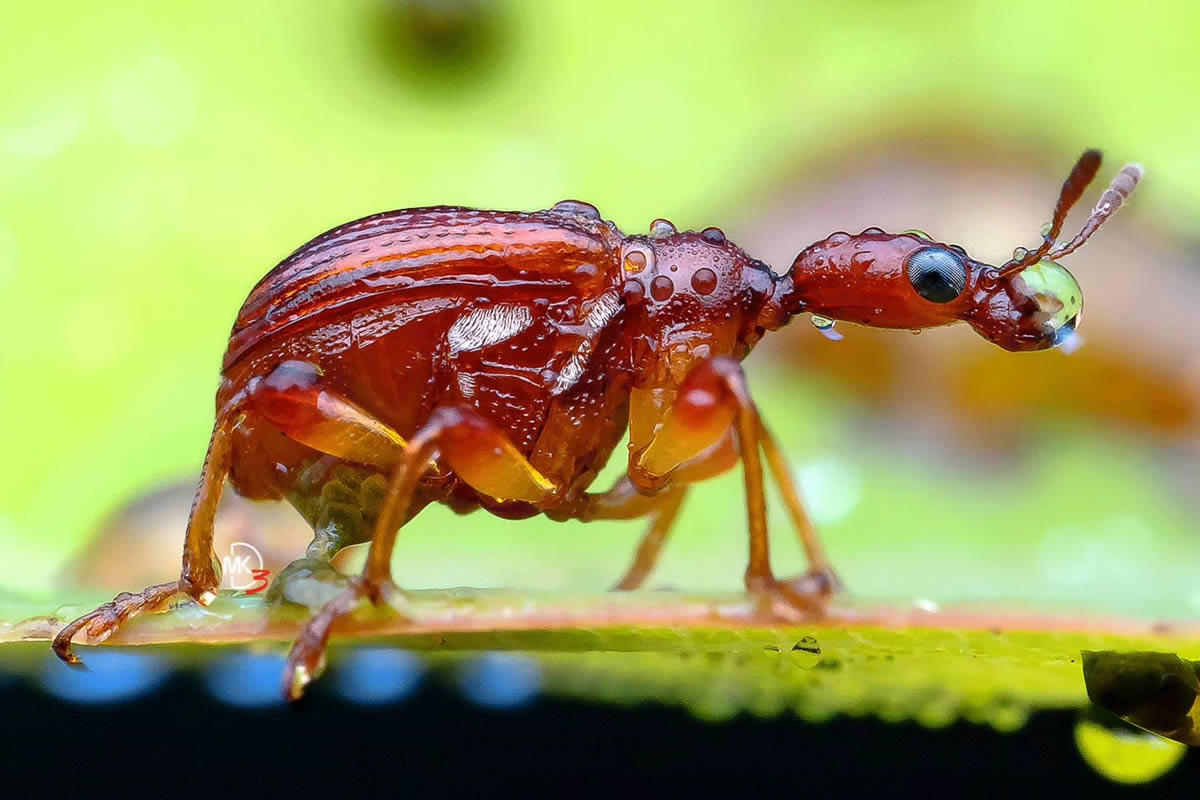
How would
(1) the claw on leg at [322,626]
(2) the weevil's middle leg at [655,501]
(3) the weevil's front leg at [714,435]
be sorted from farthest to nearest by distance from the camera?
(2) the weevil's middle leg at [655,501] < (3) the weevil's front leg at [714,435] < (1) the claw on leg at [322,626]

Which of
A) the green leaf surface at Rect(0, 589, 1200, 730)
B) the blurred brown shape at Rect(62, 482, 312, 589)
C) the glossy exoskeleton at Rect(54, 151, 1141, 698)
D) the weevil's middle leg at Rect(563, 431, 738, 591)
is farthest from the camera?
the weevil's middle leg at Rect(563, 431, 738, 591)

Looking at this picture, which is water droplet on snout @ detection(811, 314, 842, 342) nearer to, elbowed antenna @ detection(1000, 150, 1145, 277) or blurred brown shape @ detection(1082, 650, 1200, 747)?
→ elbowed antenna @ detection(1000, 150, 1145, 277)

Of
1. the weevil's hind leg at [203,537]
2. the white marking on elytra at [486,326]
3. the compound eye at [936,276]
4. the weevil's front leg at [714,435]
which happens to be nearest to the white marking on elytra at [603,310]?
the white marking on elytra at [486,326]

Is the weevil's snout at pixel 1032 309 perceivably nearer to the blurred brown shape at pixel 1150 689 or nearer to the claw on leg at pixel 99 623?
the blurred brown shape at pixel 1150 689

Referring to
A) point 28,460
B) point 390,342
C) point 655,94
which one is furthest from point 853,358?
point 28,460

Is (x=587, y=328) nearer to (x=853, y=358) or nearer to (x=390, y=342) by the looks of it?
(x=390, y=342)

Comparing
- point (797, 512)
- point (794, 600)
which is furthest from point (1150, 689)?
point (797, 512)

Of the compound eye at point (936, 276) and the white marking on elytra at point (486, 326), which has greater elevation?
the compound eye at point (936, 276)

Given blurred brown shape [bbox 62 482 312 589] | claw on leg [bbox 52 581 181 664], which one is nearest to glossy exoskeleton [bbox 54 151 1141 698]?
blurred brown shape [bbox 62 482 312 589]
